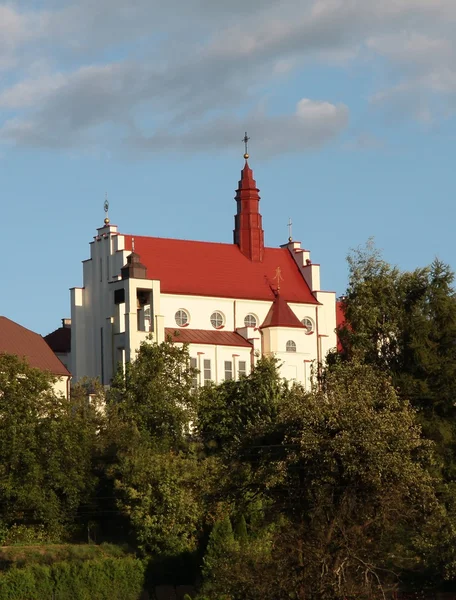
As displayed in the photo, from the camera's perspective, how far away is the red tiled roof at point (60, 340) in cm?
9944

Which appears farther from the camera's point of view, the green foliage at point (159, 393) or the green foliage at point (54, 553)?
the green foliage at point (159, 393)

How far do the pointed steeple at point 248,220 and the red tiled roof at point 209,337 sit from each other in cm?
810

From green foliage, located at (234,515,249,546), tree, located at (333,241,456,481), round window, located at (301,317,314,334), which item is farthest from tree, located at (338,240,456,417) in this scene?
round window, located at (301,317,314,334)

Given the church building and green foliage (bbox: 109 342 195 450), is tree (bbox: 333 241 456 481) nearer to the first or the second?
green foliage (bbox: 109 342 195 450)

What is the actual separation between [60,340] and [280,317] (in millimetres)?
15744

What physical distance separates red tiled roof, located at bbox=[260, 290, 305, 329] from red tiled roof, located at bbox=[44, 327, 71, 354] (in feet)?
45.2

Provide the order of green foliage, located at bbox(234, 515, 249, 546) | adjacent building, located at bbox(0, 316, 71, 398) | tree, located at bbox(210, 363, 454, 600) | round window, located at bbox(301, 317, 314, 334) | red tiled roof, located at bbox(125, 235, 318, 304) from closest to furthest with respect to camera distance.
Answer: tree, located at bbox(210, 363, 454, 600) < green foliage, located at bbox(234, 515, 249, 546) < adjacent building, located at bbox(0, 316, 71, 398) < red tiled roof, located at bbox(125, 235, 318, 304) < round window, located at bbox(301, 317, 314, 334)

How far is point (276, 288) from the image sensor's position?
101375 mm

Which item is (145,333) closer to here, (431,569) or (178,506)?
(178,506)

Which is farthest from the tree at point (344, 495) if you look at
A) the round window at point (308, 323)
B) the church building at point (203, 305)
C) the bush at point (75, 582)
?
the round window at point (308, 323)

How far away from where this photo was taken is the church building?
93125mm

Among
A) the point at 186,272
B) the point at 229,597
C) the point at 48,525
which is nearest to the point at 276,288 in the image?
the point at 186,272

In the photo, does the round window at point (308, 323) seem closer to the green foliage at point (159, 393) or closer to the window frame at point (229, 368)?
the window frame at point (229, 368)

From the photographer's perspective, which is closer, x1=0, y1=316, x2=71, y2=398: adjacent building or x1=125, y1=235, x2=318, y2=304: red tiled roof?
x1=0, y1=316, x2=71, y2=398: adjacent building
